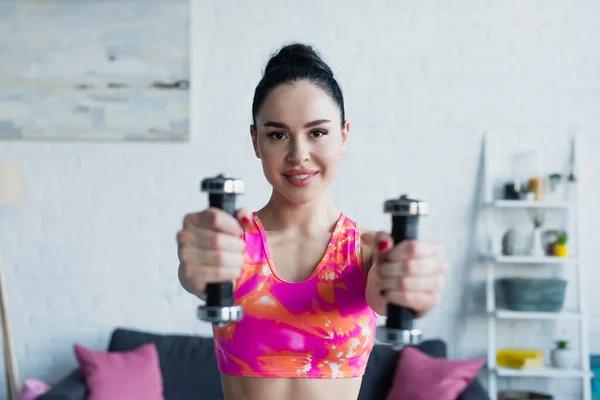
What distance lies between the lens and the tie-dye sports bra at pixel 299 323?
1131 mm

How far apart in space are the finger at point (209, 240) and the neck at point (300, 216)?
0.35 metres

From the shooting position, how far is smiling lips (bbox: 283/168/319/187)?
1149mm

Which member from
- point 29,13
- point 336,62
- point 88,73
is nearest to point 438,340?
point 336,62

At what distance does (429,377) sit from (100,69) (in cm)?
230

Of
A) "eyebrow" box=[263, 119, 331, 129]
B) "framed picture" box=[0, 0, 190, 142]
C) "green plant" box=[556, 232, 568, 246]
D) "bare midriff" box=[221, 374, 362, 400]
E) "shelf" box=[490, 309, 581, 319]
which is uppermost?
"framed picture" box=[0, 0, 190, 142]

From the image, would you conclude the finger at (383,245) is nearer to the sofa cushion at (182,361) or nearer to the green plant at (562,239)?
the sofa cushion at (182,361)

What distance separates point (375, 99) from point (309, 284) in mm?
2538

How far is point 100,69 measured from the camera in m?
3.56

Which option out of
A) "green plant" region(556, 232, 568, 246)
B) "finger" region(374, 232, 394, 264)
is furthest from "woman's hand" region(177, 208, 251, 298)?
"green plant" region(556, 232, 568, 246)

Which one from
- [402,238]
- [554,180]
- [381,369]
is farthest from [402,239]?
[554,180]

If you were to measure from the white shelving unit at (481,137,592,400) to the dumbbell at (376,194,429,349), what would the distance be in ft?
8.45

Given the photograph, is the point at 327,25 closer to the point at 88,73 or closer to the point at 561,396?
the point at 88,73

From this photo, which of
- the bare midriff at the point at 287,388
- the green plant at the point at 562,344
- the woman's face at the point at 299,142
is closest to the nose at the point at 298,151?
the woman's face at the point at 299,142

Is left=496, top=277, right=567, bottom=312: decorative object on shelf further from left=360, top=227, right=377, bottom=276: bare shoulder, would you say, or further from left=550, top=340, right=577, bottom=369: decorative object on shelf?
left=360, top=227, right=377, bottom=276: bare shoulder
